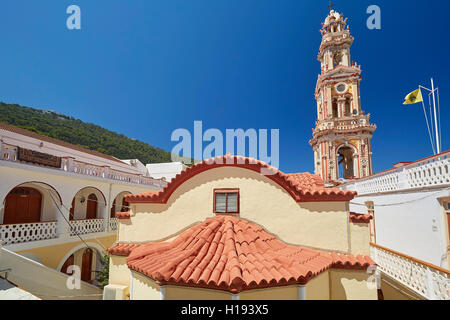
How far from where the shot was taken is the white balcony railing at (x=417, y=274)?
4641 mm

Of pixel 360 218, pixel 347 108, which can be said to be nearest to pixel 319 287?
pixel 360 218

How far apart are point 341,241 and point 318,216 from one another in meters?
0.85

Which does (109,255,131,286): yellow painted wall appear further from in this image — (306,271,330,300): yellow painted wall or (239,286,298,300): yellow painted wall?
(306,271,330,300): yellow painted wall

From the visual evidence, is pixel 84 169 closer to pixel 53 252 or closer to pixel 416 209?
pixel 53 252

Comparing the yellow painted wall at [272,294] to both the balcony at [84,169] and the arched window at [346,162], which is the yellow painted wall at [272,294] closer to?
the balcony at [84,169]

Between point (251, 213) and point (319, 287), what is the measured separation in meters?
2.33

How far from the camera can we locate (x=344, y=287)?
495cm

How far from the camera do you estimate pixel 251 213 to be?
5.84 metres

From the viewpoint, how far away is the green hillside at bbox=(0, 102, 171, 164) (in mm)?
30594

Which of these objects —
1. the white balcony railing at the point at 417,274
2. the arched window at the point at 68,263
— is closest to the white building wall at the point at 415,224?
the white balcony railing at the point at 417,274

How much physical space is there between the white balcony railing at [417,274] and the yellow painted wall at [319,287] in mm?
2488

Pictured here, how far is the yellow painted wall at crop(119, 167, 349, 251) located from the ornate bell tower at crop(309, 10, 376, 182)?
49.4 feet
